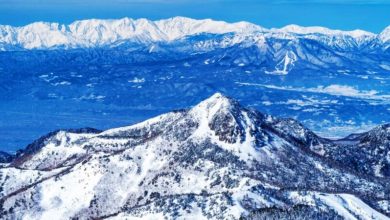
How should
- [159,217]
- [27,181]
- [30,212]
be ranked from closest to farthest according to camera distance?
[159,217]
[30,212]
[27,181]

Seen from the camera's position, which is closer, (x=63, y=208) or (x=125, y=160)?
(x=63, y=208)

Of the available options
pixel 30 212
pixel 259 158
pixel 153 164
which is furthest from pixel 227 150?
pixel 30 212

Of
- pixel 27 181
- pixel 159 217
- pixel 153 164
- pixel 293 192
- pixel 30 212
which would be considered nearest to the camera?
pixel 159 217

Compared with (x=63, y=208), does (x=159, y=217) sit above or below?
above

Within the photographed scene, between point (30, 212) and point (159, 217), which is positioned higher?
point (159, 217)

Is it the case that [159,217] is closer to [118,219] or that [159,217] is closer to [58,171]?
[118,219]

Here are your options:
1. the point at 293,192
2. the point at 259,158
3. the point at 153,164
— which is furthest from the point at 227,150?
the point at 293,192

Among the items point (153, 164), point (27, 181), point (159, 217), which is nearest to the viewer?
point (159, 217)

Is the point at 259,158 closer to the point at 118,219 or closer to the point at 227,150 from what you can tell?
the point at 227,150

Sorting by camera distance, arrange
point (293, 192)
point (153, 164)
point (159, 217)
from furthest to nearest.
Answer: point (153, 164) → point (293, 192) → point (159, 217)
